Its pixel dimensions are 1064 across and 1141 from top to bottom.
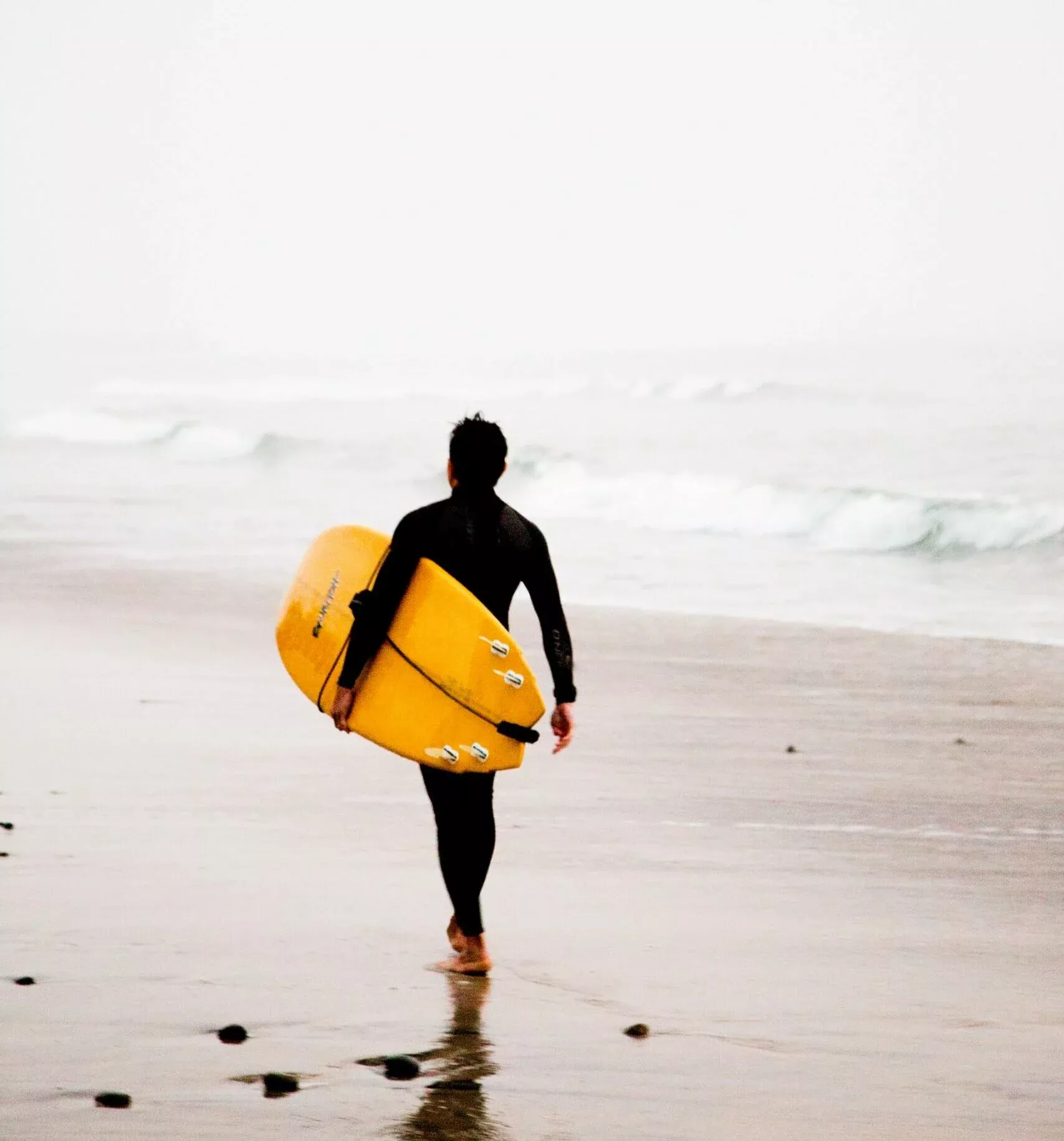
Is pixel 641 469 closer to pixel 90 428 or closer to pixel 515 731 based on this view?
pixel 90 428

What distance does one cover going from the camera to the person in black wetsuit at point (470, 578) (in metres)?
3.86

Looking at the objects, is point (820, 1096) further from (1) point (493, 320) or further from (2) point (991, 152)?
(1) point (493, 320)

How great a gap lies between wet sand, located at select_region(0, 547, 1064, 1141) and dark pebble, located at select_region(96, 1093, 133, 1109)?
0.02 metres

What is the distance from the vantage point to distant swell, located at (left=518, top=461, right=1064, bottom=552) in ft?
59.5

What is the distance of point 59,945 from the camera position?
3754 mm

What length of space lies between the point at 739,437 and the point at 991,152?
519 cm

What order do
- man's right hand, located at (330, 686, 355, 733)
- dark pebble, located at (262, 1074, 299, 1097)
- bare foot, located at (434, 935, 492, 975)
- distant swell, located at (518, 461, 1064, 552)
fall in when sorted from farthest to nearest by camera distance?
distant swell, located at (518, 461, 1064, 552) < man's right hand, located at (330, 686, 355, 733) < bare foot, located at (434, 935, 492, 975) < dark pebble, located at (262, 1074, 299, 1097)

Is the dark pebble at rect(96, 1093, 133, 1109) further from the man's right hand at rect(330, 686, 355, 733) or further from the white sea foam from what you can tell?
the white sea foam

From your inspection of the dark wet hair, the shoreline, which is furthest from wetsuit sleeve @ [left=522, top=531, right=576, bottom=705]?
the shoreline

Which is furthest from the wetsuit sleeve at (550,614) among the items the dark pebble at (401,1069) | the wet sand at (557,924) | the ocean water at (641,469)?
the ocean water at (641,469)

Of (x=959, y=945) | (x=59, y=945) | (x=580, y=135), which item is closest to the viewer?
(x=59, y=945)

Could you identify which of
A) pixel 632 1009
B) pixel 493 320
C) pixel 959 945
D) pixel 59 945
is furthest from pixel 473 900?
pixel 493 320

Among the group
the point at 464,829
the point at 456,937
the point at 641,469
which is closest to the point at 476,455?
the point at 464,829

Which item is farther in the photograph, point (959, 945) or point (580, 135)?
point (580, 135)
